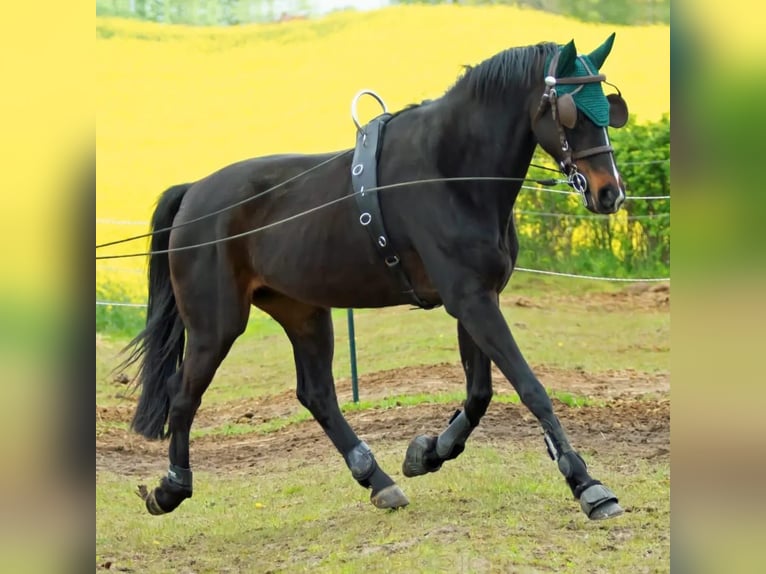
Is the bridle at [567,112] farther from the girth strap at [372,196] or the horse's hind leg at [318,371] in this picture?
the horse's hind leg at [318,371]

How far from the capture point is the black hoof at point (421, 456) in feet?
16.8

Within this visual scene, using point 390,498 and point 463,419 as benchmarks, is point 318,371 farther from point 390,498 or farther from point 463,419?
point 463,419

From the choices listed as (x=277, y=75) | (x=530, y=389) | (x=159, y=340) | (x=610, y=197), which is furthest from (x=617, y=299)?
(x=610, y=197)

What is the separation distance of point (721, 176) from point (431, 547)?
298cm

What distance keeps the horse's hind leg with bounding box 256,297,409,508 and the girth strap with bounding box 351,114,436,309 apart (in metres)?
0.92

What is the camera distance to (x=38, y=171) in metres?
1.77

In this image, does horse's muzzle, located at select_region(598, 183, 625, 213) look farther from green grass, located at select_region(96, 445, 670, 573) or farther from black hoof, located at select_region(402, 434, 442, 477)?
black hoof, located at select_region(402, 434, 442, 477)

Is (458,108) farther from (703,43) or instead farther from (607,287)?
(607,287)

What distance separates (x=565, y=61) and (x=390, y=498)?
2412 millimetres

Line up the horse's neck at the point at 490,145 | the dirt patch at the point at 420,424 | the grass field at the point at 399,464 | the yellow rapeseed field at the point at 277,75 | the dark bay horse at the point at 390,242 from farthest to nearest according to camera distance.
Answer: the yellow rapeseed field at the point at 277,75 → the dirt patch at the point at 420,424 → the grass field at the point at 399,464 → the horse's neck at the point at 490,145 → the dark bay horse at the point at 390,242

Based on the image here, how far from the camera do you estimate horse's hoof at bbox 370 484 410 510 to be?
5105 millimetres

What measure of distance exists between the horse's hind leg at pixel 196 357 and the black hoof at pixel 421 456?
1149mm

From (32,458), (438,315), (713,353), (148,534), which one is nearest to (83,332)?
(32,458)

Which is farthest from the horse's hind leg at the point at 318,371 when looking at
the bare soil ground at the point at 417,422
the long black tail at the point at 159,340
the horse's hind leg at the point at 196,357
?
the bare soil ground at the point at 417,422
